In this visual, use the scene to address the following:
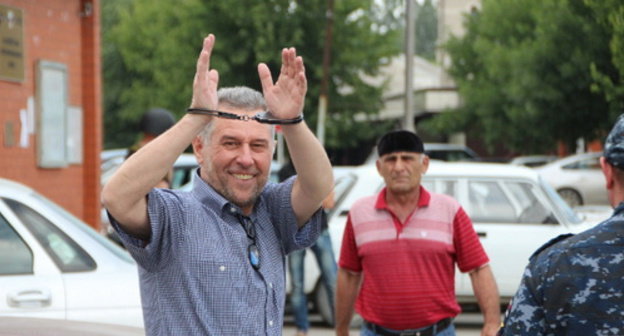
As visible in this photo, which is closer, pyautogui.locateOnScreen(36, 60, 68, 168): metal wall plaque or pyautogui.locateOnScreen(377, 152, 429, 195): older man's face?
pyautogui.locateOnScreen(377, 152, 429, 195): older man's face

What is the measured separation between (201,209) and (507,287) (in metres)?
7.84

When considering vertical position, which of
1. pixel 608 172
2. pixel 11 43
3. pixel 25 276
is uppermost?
pixel 11 43

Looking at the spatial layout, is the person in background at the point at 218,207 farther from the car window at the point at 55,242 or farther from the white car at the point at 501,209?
the white car at the point at 501,209

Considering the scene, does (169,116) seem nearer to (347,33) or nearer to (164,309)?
(164,309)

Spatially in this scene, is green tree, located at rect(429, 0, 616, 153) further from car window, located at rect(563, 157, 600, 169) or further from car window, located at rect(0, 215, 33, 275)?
car window, located at rect(0, 215, 33, 275)

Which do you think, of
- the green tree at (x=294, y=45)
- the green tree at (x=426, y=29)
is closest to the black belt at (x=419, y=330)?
the green tree at (x=294, y=45)

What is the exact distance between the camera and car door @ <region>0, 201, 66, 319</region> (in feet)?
19.1

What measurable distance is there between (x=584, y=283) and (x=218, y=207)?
3.44ft

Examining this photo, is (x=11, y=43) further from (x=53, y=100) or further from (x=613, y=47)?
(x=613, y=47)

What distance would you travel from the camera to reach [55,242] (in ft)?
20.2

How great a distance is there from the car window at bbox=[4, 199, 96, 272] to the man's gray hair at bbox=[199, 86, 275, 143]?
286 centimetres

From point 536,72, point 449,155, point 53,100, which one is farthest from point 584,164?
point 53,100

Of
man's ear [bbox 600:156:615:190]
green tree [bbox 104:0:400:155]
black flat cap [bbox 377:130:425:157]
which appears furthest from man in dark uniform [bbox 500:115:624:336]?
green tree [bbox 104:0:400:155]

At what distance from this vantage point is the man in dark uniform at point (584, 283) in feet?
9.68
